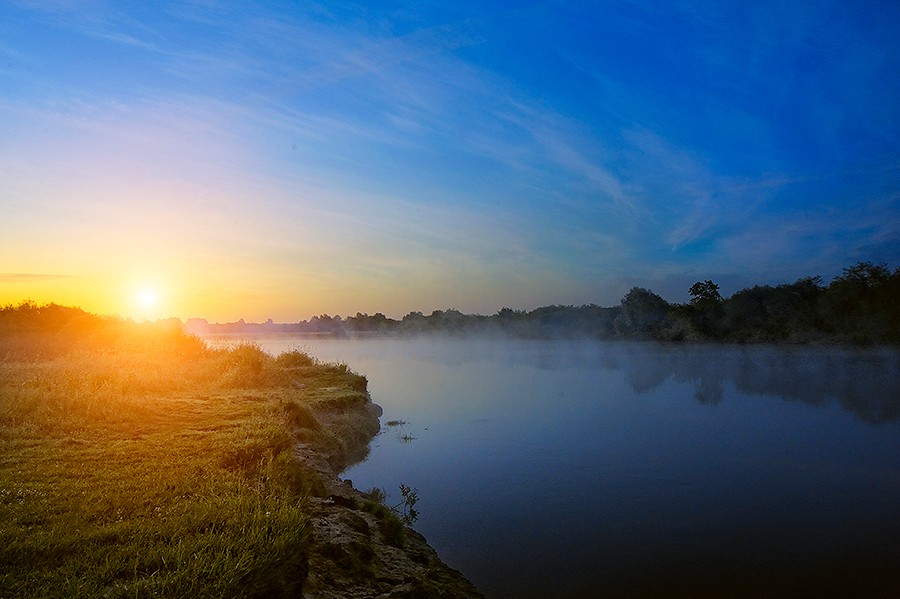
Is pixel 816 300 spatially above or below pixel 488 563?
above

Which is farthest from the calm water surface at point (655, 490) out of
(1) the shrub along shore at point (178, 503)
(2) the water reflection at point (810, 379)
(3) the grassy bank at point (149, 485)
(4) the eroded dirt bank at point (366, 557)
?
(3) the grassy bank at point (149, 485)

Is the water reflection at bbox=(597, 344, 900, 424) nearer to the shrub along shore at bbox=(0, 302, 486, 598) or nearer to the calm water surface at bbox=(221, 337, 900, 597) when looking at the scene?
the calm water surface at bbox=(221, 337, 900, 597)

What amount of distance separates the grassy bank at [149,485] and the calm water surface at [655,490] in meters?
3.75

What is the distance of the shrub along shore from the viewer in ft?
16.2

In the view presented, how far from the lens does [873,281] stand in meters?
76.4

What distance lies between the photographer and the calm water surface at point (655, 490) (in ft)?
30.9

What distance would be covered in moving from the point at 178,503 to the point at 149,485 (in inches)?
41.4

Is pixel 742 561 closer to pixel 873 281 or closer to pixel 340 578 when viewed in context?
pixel 340 578

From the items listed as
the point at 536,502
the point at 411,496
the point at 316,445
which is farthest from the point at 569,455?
the point at 316,445

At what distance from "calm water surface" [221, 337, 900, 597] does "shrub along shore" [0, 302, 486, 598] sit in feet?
6.93

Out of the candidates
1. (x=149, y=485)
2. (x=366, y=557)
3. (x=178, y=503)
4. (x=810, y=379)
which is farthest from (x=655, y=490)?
(x=810, y=379)

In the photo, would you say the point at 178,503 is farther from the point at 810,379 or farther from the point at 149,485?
the point at 810,379

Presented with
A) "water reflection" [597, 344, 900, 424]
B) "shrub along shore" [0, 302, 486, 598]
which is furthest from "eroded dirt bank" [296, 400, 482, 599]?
"water reflection" [597, 344, 900, 424]

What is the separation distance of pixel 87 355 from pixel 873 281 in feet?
307
